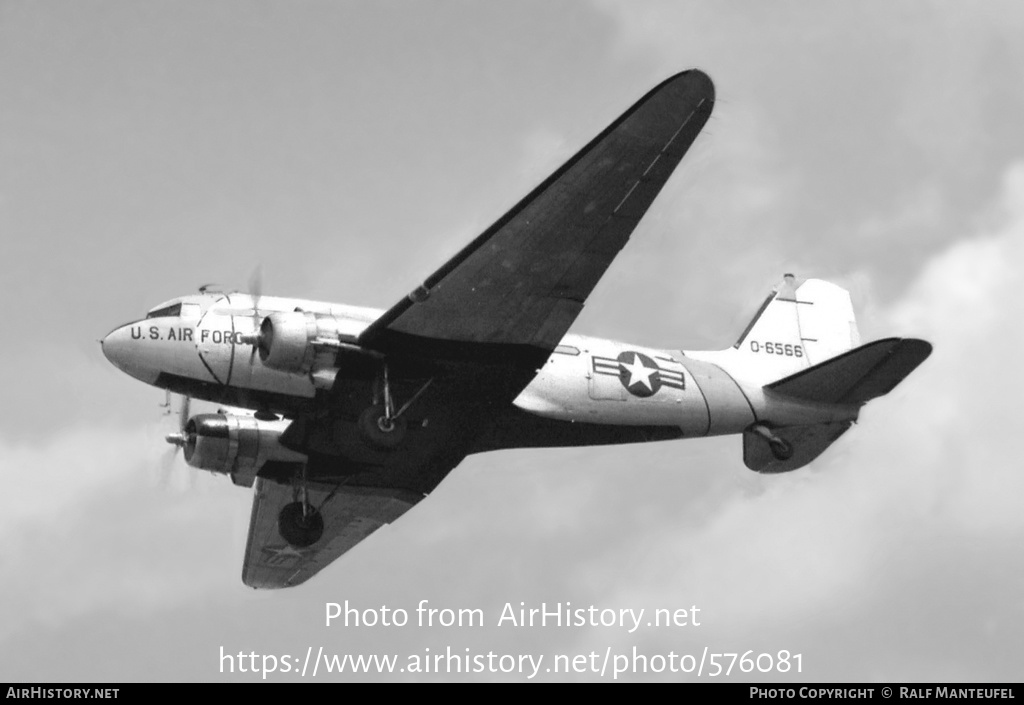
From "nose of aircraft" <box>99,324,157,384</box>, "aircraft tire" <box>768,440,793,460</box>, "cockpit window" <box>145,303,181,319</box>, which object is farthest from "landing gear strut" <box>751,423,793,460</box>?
"nose of aircraft" <box>99,324,157,384</box>

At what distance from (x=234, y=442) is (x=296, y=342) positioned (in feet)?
14.3

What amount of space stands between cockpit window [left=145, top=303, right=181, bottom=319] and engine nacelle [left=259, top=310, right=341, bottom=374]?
169cm

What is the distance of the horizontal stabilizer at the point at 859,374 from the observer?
92.3 feet

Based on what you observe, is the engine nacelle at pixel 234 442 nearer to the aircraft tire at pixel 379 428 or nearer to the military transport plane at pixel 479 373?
the military transport plane at pixel 479 373

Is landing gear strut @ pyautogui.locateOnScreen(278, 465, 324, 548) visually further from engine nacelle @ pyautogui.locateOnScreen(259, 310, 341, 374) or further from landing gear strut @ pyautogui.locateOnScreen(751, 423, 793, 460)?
landing gear strut @ pyautogui.locateOnScreen(751, 423, 793, 460)

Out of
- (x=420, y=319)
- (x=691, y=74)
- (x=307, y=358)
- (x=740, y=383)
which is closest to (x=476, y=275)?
(x=420, y=319)

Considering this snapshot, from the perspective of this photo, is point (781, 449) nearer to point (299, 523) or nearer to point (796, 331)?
point (796, 331)

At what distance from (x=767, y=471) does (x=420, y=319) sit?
8499 mm

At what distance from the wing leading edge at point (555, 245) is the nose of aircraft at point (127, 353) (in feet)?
12.0

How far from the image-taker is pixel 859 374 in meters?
29.1

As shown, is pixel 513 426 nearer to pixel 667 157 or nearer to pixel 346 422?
pixel 346 422

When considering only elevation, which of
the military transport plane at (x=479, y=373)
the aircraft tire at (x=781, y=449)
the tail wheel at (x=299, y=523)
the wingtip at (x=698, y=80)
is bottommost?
the tail wheel at (x=299, y=523)

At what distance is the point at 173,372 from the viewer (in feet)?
86.2

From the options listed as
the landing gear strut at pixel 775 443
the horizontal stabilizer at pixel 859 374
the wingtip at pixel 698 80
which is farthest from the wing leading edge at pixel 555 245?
the horizontal stabilizer at pixel 859 374
